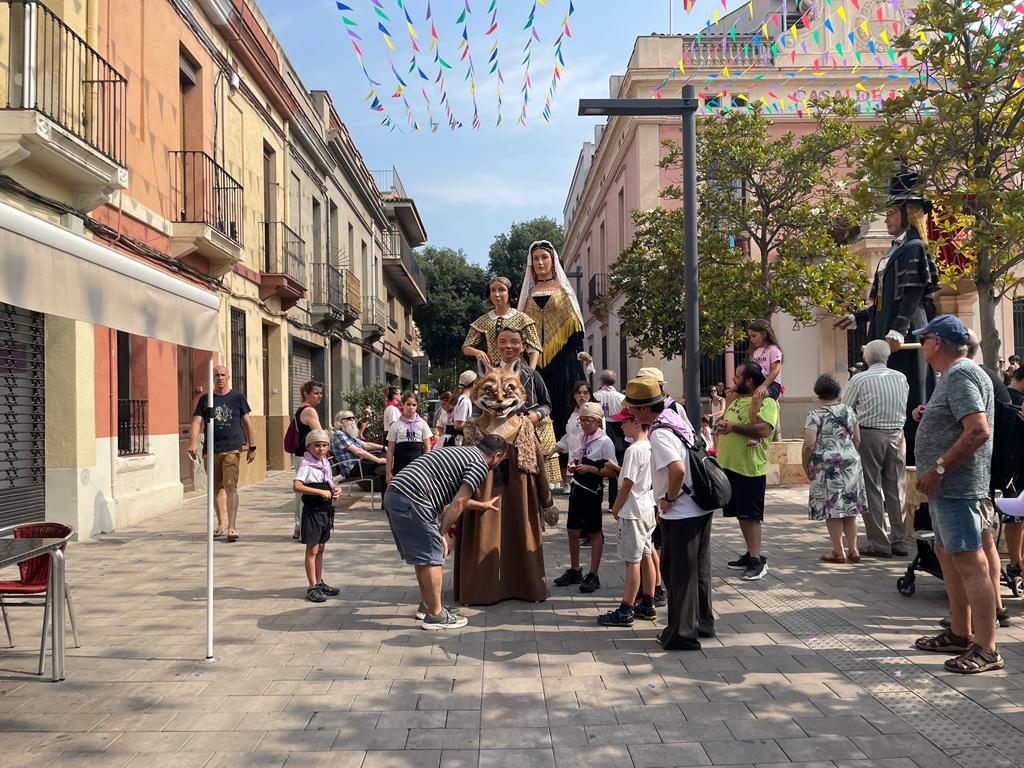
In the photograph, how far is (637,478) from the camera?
5.00 meters

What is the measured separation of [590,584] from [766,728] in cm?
267

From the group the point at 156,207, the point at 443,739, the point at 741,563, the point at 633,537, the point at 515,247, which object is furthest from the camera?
the point at 515,247

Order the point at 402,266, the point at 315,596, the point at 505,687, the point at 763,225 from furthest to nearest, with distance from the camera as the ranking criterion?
the point at 402,266 → the point at 763,225 → the point at 315,596 → the point at 505,687

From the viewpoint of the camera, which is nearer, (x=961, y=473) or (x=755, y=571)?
(x=961, y=473)

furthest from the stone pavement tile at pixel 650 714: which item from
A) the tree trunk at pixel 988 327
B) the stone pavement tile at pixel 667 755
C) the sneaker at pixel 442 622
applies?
the tree trunk at pixel 988 327

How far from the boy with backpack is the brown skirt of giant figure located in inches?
50.6

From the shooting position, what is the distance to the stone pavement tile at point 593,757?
→ 319 centimetres

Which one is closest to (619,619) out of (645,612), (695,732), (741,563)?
(645,612)

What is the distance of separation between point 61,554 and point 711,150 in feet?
50.6

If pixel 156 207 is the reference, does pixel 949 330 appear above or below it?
below

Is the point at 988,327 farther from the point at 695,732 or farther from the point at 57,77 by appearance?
the point at 57,77

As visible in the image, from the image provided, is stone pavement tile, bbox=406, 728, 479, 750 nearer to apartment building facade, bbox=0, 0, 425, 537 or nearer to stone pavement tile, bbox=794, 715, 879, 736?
stone pavement tile, bbox=794, 715, 879, 736

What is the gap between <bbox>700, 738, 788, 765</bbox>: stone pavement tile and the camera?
3193mm

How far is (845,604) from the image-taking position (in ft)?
18.3
